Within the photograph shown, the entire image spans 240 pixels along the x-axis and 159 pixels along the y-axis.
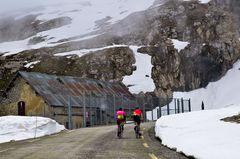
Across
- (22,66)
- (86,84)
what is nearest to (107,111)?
(86,84)

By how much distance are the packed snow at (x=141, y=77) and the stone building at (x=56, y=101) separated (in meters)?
19.8

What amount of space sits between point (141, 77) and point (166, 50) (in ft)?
29.7

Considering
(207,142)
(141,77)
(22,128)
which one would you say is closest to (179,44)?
(141,77)

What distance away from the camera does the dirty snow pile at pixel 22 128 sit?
972 inches

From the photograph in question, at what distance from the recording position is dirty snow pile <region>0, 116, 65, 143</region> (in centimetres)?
2469

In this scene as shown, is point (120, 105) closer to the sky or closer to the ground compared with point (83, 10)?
closer to the ground

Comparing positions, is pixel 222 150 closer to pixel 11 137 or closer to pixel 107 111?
pixel 11 137

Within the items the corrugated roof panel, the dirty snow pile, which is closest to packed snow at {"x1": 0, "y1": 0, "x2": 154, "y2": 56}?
the corrugated roof panel

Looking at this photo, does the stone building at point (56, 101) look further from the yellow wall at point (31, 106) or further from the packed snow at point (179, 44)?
the packed snow at point (179, 44)

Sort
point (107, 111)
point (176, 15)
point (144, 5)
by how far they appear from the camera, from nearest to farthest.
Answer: point (107, 111) < point (176, 15) < point (144, 5)

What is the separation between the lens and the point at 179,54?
88.9m

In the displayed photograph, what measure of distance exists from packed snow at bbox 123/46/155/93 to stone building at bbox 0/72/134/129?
19.8m

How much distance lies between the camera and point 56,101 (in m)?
49.9

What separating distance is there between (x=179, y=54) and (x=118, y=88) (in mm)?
23200
